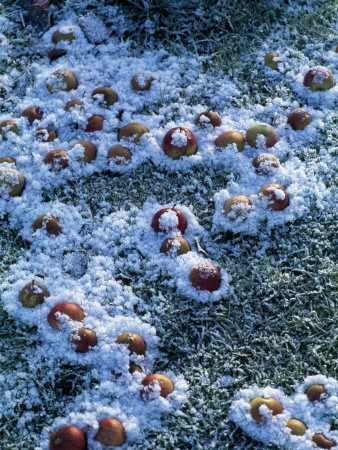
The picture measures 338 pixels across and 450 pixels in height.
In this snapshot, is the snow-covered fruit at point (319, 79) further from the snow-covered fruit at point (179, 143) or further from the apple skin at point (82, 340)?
the apple skin at point (82, 340)

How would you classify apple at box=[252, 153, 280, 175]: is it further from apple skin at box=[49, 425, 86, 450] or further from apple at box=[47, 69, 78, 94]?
apple skin at box=[49, 425, 86, 450]

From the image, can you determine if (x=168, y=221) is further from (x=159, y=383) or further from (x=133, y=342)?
(x=159, y=383)

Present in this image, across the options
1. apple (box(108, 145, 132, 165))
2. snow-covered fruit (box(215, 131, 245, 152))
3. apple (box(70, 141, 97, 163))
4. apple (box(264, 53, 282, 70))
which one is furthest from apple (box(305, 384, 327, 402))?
apple (box(264, 53, 282, 70))

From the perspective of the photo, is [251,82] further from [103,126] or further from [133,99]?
[103,126]

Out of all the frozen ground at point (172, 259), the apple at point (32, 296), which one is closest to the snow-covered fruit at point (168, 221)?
the frozen ground at point (172, 259)

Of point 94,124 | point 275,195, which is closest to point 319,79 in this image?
point 275,195

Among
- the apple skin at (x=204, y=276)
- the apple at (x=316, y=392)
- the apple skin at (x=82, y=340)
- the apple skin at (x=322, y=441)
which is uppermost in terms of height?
the apple skin at (x=204, y=276)
